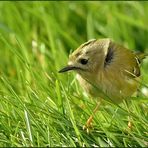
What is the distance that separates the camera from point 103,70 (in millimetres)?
4203

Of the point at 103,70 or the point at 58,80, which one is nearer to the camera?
the point at 58,80

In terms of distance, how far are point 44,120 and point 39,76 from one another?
60 cm

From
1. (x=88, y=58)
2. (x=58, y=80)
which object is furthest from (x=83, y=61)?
(x=58, y=80)

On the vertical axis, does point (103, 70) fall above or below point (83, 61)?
below

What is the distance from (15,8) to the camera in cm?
632

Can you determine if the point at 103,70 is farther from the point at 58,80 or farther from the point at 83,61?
the point at 58,80

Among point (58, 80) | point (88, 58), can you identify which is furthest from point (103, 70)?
point (58, 80)

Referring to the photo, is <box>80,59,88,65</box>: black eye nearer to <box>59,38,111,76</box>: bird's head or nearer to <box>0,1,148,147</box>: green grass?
<box>59,38,111,76</box>: bird's head

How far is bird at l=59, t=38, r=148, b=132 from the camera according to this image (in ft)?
13.4

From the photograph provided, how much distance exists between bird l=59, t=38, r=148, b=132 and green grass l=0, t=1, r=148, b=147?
82 mm

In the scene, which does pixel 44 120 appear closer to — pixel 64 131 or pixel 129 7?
pixel 64 131

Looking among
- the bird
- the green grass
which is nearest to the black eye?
the bird

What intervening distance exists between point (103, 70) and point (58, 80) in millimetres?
312

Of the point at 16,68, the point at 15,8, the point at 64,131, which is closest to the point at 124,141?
the point at 64,131
